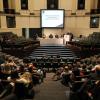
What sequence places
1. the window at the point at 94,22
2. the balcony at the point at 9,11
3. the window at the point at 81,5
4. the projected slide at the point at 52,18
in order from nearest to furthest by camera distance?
the window at the point at 94,22
the balcony at the point at 9,11
the projected slide at the point at 52,18
the window at the point at 81,5

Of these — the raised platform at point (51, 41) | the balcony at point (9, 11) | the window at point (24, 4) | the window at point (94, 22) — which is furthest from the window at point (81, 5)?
the balcony at point (9, 11)

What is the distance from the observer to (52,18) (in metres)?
28.4

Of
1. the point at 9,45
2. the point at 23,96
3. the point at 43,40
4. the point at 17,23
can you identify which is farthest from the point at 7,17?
the point at 23,96

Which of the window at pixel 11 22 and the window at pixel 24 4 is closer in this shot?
the window at pixel 11 22

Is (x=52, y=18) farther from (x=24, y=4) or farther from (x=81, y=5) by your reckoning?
(x=24, y=4)

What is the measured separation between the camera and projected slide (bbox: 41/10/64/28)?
28438 mm

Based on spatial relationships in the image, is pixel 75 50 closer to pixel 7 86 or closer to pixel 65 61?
pixel 65 61

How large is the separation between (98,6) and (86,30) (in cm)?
Answer: 329

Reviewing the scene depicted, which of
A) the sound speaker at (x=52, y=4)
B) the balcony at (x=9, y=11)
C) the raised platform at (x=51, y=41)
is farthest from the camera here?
the sound speaker at (x=52, y=4)

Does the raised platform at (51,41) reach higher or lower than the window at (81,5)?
lower

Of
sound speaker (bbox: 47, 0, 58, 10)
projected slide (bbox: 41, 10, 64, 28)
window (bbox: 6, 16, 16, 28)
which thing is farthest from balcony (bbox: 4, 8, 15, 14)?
sound speaker (bbox: 47, 0, 58, 10)

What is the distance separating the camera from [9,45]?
762 inches

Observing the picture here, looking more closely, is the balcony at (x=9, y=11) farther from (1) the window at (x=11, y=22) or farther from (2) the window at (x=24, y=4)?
(2) the window at (x=24, y=4)

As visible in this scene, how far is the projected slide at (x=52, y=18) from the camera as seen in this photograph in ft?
93.3
